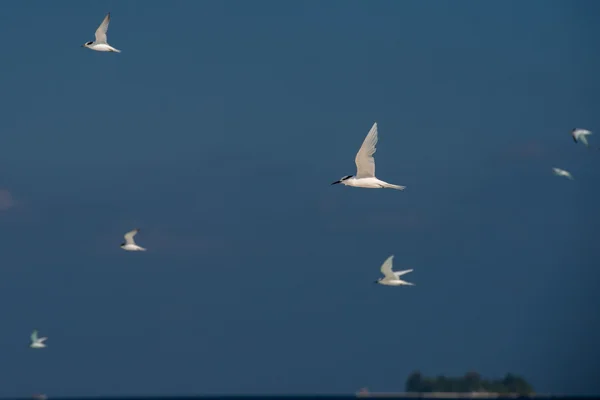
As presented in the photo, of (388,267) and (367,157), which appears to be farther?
(388,267)

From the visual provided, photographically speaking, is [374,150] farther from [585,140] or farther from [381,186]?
[585,140]

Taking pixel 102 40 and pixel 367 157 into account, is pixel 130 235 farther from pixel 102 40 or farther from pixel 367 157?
pixel 367 157

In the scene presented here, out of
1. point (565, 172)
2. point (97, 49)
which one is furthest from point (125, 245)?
point (565, 172)

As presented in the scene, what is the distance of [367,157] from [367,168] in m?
0.79

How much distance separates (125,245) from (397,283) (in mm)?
17912

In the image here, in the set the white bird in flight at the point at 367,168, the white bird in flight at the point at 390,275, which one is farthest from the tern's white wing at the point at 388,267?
the white bird in flight at the point at 367,168

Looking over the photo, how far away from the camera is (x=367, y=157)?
48.3m

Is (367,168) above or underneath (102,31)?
underneath

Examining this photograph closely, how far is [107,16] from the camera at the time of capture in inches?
2603

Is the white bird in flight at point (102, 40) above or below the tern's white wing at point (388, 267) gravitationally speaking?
above

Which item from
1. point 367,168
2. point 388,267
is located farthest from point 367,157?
point 388,267

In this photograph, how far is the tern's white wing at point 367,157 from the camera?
4741 centimetres

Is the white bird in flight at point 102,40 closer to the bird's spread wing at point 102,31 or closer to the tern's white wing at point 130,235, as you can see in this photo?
the bird's spread wing at point 102,31

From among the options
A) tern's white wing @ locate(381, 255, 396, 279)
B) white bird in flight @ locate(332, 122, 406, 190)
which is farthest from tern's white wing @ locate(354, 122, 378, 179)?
tern's white wing @ locate(381, 255, 396, 279)
